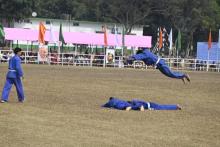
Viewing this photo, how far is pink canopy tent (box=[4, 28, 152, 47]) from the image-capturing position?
49125mm

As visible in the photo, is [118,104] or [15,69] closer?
[118,104]

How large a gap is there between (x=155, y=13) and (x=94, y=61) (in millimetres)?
35630

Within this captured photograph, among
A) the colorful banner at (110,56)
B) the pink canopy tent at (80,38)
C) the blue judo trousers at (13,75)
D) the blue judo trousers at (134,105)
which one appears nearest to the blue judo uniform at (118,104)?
the blue judo trousers at (134,105)

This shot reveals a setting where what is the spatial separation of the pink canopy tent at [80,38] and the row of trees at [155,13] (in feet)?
61.3

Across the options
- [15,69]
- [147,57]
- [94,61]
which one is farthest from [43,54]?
[147,57]

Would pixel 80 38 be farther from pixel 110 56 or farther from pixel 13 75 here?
pixel 13 75

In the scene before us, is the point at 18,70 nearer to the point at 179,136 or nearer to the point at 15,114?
the point at 15,114

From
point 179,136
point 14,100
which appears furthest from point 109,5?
point 179,136

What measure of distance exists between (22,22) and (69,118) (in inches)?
2418

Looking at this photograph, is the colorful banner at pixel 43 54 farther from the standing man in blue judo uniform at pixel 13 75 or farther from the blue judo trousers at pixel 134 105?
the blue judo trousers at pixel 134 105

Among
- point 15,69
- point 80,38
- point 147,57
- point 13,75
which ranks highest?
point 80,38

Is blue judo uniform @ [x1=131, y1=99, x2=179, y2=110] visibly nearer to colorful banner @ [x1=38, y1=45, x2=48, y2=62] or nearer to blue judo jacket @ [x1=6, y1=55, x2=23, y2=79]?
blue judo jacket @ [x1=6, y1=55, x2=23, y2=79]

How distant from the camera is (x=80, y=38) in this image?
169 feet

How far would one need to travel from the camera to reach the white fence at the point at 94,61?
48.4m
